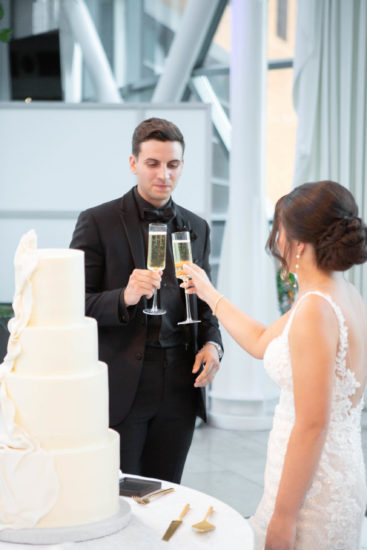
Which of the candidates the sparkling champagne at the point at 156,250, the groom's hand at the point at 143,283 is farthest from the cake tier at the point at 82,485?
the sparkling champagne at the point at 156,250

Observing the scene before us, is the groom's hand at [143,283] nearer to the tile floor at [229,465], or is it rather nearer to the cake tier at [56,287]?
the cake tier at [56,287]

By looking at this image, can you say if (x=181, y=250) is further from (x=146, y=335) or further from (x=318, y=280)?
(x=318, y=280)

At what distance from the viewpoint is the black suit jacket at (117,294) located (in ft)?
8.20

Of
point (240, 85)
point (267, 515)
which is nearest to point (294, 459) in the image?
point (267, 515)

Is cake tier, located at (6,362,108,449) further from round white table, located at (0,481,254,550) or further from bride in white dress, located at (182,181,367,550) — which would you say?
bride in white dress, located at (182,181,367,550)

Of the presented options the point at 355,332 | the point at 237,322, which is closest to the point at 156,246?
the point at 237,322

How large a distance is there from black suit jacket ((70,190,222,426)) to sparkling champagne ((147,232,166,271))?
0.14 metres

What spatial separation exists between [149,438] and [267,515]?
0.70 m

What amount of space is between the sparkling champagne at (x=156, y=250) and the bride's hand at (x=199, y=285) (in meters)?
0.09

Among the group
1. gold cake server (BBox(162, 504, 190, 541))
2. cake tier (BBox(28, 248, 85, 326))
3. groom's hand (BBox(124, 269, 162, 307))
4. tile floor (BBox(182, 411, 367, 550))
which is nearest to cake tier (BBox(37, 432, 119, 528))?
gold cake server (BBox(162, 504, 190, 541))

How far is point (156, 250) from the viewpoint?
7.83ft

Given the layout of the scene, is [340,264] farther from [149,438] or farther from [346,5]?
[346,5]

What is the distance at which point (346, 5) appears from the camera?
214 inches

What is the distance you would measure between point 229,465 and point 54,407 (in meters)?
3.20
